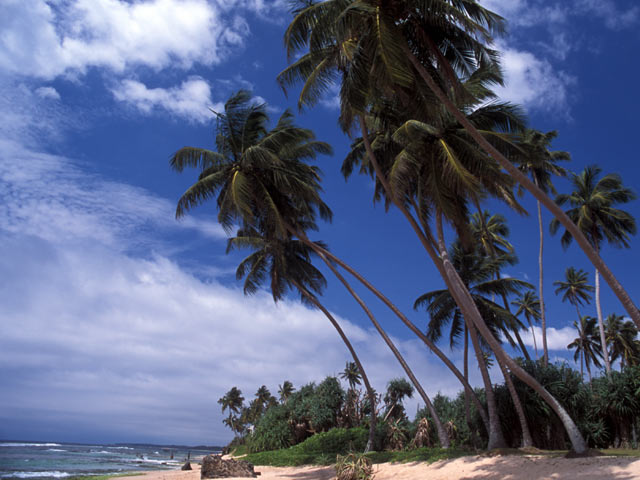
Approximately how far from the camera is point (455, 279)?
537 inches

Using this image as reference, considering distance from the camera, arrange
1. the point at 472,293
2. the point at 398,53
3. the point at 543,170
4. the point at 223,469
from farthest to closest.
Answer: the point at 543,170 < the point at 472,293 < the point at 223,469 < the point at 398,53

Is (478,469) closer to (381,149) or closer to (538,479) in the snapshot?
(538,479)

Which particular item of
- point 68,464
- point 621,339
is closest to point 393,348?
point 621,339

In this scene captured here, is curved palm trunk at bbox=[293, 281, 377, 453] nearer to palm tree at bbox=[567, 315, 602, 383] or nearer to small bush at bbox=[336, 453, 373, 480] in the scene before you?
small bush at bbox=[336, 453, 373, 480]

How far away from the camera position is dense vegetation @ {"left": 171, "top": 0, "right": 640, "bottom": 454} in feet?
36.5

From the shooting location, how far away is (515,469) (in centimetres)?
1116

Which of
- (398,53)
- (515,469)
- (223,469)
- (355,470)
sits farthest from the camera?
(223,469)

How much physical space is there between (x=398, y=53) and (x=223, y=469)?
15.3m

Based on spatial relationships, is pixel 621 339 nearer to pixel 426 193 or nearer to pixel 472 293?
pixel 472 293

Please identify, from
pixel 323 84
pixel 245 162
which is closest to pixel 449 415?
pixel 245 162

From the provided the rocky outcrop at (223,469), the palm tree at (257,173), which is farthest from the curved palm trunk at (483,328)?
the rocky outcrop at (223,469)

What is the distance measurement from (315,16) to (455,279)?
8775 mm

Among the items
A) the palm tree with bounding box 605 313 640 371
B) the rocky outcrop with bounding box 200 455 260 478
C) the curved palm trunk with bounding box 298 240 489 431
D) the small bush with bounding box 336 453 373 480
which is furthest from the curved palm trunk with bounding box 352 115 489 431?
the palm tree with bounding box 605 313 640 371

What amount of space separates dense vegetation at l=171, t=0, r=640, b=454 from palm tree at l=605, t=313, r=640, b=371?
66.8ft
